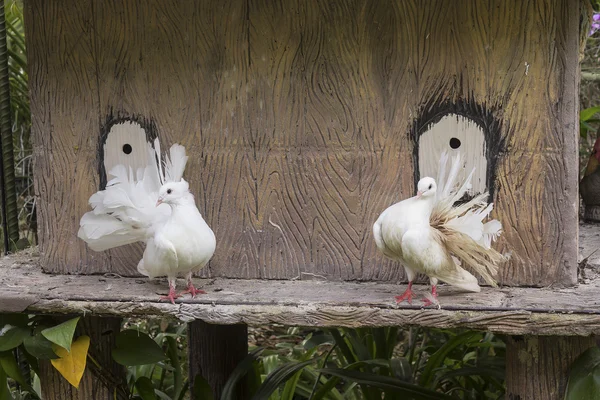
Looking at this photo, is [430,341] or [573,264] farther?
[430,341]

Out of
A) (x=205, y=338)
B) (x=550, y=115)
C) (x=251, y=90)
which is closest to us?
(x=550, y=115)

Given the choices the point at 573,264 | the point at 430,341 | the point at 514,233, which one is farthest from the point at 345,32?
the point at 430,341

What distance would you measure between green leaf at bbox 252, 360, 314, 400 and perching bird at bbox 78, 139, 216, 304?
737 mm

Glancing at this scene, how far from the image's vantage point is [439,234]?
82.4 inches

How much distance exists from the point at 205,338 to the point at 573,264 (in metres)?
1.63

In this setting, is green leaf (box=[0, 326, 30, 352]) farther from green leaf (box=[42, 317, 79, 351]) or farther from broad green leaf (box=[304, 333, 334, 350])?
broad green leaf (box=[304, 333, 334, 350])

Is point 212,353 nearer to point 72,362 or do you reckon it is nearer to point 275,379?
point 275,379

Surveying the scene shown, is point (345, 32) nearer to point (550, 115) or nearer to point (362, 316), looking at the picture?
point (550, 115)

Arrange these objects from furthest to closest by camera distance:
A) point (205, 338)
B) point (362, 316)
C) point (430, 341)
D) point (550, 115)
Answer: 1. point (430, 341)
2. point (205, 338)
3. point (550, 115)
4. point (362, 316)

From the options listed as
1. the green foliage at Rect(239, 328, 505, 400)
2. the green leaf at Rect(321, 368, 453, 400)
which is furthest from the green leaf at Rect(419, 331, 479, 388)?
the green leaf at Rect(321, 368, 453, 400)

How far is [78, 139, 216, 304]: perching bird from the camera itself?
2.17 metres

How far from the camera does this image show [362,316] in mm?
2088

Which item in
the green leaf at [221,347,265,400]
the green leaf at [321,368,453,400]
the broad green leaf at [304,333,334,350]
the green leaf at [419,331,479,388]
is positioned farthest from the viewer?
the broad green leaf at [304,333,334,350]

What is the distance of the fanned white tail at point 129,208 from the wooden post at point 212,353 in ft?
3.27
